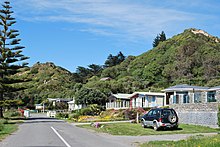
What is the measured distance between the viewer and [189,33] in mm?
131375

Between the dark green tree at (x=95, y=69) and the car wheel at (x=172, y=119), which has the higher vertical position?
the dark green tree at (x=95, y=69)

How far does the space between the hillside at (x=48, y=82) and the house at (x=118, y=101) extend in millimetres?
36840

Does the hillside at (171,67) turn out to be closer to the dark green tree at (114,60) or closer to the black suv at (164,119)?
the dark green tree at (114,60)

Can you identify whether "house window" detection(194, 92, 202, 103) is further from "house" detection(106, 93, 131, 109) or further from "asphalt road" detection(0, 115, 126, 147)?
"house" detection(106, 93, 131, 109)

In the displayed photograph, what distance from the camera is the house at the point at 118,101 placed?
205 feet

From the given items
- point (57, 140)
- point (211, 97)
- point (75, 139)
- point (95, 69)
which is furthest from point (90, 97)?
point (95, 69)

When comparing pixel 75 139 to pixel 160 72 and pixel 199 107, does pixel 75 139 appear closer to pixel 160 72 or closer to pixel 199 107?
pixel 199 107

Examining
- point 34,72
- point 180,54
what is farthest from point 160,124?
point 34,72

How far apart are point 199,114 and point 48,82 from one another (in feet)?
346

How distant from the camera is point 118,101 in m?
65.8

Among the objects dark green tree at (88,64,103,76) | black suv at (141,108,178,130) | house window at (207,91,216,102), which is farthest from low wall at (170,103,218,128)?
dark green tree at (88,64,103,76)

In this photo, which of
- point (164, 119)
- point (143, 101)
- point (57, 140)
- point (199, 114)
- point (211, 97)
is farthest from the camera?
point (143, 101)

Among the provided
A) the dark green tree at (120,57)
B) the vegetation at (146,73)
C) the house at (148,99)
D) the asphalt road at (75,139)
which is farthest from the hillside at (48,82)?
the asphalt road at (75,139)

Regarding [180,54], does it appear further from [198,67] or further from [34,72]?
[34,72]
